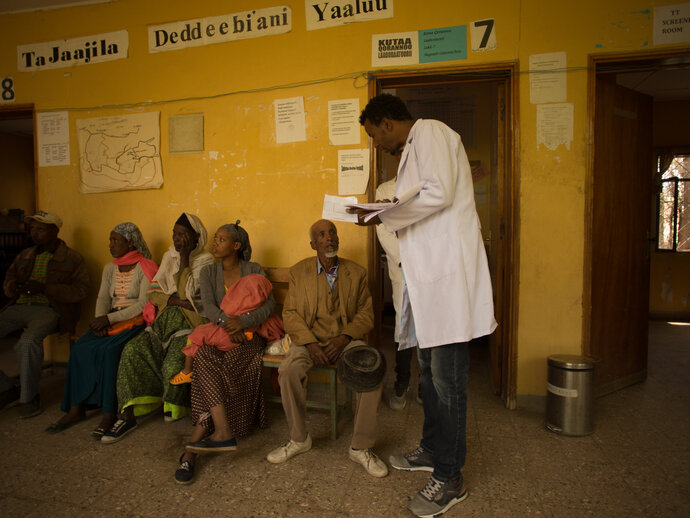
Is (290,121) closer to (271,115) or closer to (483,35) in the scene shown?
(271,115)

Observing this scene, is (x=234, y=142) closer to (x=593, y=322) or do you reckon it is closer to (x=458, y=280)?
(x=458, y=280)

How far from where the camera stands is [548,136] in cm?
273

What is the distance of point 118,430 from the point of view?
2.50 meters

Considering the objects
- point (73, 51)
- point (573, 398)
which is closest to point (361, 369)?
point (573, 398)

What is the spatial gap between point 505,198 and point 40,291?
355cm

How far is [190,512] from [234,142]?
2.52 metres

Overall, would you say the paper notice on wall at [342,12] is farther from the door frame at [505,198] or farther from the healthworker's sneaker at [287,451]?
the healthworker's sneaker at [287,451]

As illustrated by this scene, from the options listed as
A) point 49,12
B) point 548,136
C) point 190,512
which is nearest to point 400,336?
point 190,512

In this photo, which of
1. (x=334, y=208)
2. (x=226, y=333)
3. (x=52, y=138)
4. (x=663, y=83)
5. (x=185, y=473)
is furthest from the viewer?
(x=663, y=83)

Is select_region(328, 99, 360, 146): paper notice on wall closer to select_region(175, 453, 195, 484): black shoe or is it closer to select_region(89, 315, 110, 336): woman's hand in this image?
select_region(89, 315, 110, 336): woman's hand

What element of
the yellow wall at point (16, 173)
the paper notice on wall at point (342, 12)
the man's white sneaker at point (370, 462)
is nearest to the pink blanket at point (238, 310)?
the man's white sneaker at point (370, 462)

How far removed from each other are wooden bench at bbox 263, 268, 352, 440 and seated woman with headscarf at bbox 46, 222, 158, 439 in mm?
898

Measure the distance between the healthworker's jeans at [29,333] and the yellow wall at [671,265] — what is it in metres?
7.13

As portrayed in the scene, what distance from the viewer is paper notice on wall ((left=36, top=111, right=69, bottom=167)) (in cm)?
366
